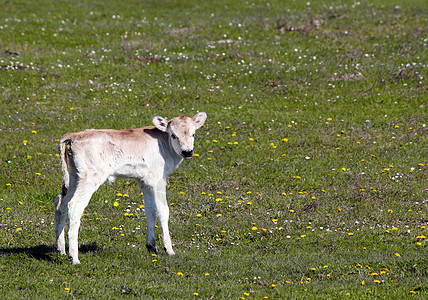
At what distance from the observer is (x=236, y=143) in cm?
1894

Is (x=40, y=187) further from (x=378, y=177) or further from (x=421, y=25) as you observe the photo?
(x=421, y=25)

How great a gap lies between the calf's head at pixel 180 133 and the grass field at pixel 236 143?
2204mm

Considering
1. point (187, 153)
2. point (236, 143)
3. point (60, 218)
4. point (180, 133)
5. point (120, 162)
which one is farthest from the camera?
point (236, 143)

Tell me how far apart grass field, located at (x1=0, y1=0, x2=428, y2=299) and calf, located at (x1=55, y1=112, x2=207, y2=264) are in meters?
0.78

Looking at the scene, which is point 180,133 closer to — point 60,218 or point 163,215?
point 163,215

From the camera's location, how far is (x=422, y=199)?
1495cm

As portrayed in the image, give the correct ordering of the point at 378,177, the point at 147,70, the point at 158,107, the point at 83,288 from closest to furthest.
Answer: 1. the point at 83,288
2. the point at 378,177
3. the point at 158,107
4. the point at 147,70

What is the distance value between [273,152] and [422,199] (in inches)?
204

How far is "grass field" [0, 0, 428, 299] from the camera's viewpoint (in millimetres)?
10305

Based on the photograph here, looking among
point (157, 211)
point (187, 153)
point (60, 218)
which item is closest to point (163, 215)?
point (157, 211)

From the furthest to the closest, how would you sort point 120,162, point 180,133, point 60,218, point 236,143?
point 236,143
point 180,133
point 120,162
point 60,218

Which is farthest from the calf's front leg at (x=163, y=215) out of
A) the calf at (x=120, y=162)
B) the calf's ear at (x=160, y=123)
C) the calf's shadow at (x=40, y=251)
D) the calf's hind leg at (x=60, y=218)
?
the calf's hind leg at (x=60, y=218)

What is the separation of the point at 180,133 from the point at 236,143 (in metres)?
7.45

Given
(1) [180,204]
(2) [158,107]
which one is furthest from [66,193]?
(2) [158,107]
